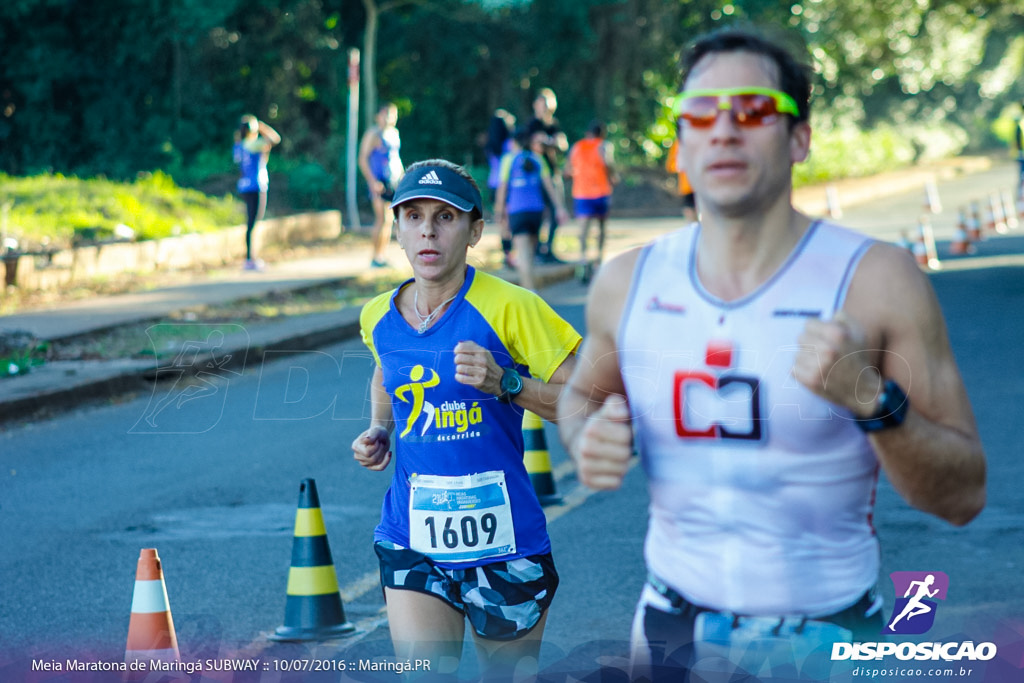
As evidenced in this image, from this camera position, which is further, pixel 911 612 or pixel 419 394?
pixel 911 612

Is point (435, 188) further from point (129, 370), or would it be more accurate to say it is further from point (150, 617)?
point (129, 370)

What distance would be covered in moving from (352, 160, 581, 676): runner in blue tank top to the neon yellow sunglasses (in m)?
1.38

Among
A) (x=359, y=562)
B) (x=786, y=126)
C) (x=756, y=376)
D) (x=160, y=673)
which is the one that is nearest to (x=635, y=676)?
(x=756, y=376)

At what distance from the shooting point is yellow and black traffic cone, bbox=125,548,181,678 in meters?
4.93

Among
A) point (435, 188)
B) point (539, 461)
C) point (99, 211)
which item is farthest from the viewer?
point (99, 211)

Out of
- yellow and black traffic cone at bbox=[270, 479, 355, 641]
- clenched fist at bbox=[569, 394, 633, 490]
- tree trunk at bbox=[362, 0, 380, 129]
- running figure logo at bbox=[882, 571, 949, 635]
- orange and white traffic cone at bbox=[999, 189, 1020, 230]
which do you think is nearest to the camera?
clenched fist at bbox=[569, 394, 633, 490]

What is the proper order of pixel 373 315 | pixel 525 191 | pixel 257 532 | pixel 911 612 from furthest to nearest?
1. pixel 525 191
2. pixel 257 532
3. pixel 911 612
4. pixel 373 315

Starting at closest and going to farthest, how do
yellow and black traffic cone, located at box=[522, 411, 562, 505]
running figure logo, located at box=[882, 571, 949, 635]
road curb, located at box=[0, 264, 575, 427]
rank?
running figure logo, located at box=[882, 571, 949, 635] → yellow and black traffic cone, located at box=[522, 411, 562, 505] → road curb, located at box=[0, 264, 575, 427]

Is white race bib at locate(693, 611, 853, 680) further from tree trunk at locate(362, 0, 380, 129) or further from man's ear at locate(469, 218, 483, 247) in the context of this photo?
tree trunk at locate(362, 0, 380, 129)

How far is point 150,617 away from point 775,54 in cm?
318

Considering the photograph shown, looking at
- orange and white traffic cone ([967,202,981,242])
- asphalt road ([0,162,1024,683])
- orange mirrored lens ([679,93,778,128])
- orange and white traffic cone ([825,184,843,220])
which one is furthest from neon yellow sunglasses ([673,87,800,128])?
orange and white traffic cone ([825,184,843,220])

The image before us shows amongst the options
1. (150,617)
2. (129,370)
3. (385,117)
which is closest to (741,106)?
(150,617)

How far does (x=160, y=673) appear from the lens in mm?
4914

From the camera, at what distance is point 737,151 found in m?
2.56
